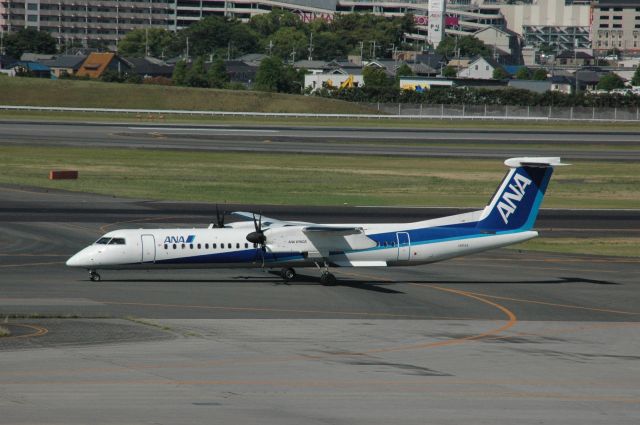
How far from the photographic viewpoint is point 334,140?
11838 centimetres

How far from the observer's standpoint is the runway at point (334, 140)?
354ft

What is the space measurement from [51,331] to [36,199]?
40250 mm

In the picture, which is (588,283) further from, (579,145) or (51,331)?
(579,145)

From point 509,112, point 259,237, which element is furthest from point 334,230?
point 509,112

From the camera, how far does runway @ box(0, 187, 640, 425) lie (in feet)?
80.4

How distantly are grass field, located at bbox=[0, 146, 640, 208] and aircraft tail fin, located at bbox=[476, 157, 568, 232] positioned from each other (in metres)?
25.9

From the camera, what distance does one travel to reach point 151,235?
149 ft

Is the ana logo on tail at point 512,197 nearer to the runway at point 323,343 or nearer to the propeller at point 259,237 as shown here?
the runway at point 323,343

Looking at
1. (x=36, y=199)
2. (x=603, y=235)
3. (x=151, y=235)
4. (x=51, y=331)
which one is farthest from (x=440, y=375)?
(x=36, y=199)

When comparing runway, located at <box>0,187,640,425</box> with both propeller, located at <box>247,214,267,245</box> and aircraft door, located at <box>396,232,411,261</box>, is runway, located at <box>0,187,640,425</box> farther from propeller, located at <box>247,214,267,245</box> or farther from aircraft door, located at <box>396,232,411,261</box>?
propeller, located at <box>247,214,267,245</box>

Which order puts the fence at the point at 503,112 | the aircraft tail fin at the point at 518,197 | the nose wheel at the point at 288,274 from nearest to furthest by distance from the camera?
the nose wheel at the point at 288,274, the aircraft tail fin at the point at 518,197, the fence at the point at 503,112

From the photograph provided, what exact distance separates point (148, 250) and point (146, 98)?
416ft


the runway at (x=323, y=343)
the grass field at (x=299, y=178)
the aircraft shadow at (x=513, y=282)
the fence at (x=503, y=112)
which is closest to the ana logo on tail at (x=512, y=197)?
the aircraft shadow at (x=513, y=282)

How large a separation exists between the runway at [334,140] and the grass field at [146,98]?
32731mm
